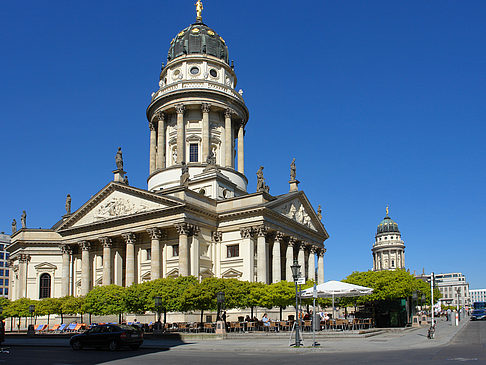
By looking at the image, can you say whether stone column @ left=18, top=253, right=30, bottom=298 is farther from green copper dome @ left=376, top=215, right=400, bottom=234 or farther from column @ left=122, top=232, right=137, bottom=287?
green copper dome @ left=376, top=215, right=400, bottom=234

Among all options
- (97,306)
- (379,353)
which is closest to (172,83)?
(97,306)

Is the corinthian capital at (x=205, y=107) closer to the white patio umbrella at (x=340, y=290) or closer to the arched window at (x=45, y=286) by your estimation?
the arched window at (x=45, y=286)

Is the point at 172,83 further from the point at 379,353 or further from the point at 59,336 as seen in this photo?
the point at 379,353

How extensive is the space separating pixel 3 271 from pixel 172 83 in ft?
267

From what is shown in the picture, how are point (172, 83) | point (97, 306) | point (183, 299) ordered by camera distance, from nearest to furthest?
1. point (183, 299)
2. point (97, 306)
3. point (172, 83)

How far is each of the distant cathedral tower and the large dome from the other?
4582 inches

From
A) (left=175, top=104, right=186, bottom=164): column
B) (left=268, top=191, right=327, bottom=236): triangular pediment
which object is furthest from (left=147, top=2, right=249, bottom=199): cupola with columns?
(left=268, top=191, right=327, bottom=236): triangular pediment

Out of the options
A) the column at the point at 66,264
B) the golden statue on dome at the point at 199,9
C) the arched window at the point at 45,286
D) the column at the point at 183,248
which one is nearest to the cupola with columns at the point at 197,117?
the golden statue on dome at the point at 199,9

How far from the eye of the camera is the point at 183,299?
40.8m

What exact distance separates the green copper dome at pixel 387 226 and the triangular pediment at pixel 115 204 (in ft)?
442

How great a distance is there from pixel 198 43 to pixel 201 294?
144 ft

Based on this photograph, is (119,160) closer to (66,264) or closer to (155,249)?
(155,249)

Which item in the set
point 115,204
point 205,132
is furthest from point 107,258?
point 205,132

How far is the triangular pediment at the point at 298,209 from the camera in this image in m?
56.9
